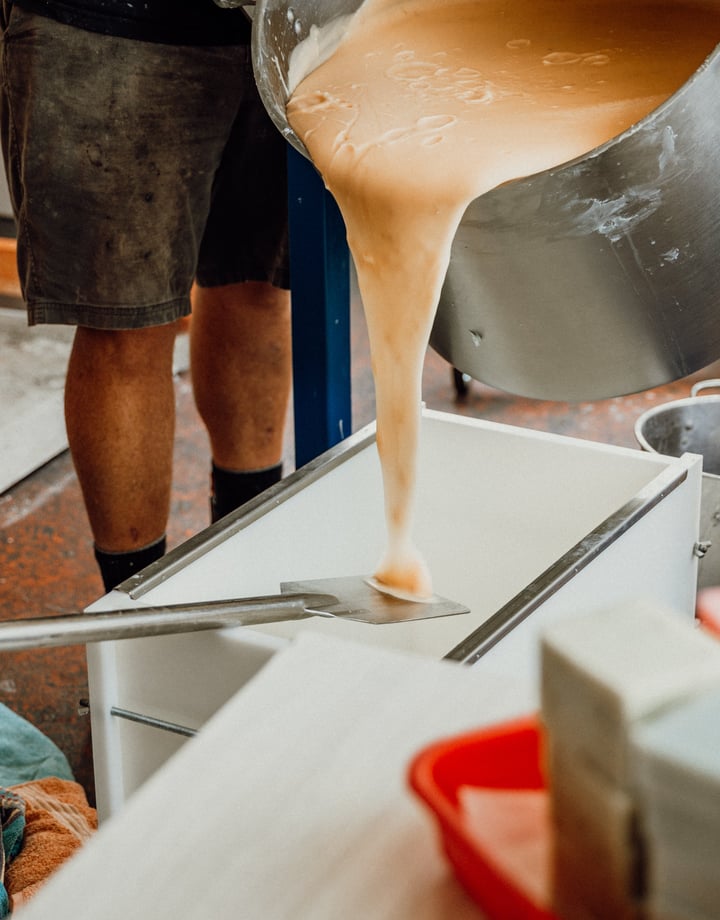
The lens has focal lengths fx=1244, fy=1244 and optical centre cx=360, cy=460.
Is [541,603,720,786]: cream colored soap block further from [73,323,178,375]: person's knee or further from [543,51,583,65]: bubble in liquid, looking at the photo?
[73,323,178,375]: person's knee

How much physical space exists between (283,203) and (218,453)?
412mm

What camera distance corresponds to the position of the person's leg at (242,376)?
6.17 feet

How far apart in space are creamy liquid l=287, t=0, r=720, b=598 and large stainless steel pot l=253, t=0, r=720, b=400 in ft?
0.12

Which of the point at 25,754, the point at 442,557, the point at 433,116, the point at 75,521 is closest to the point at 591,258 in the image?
the point at 433,116

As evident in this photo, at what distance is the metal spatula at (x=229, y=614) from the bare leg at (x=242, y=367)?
812 mm

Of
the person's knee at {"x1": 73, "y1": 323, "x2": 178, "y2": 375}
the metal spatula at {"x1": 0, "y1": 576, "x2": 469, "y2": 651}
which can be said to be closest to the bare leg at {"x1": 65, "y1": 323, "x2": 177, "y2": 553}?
the person's knee at {"x1": 73, "y1": 323, "x2": 178, "y2": 375}

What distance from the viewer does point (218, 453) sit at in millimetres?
1961

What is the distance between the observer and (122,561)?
1737 millimetres

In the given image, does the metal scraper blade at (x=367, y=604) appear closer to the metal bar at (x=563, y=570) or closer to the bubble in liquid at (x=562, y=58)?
the metal bar at (x=563, y=570)

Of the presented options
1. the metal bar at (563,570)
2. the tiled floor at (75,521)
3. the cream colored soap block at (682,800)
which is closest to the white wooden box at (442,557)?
the metal bar at (563,570)

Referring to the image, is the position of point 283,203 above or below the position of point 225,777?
below

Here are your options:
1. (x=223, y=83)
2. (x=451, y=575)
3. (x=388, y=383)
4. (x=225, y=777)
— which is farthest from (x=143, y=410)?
(x=225, y=777)

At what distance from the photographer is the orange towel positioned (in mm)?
1211

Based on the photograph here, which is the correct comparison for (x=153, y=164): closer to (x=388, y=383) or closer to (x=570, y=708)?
(x=388, y=383)
